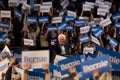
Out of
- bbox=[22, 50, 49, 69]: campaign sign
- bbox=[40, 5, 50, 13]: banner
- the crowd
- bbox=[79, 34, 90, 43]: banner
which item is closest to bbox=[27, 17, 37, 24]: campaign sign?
the crowd

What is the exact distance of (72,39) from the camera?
1486cm

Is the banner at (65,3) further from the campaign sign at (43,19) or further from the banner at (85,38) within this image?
the banner at (85,38)

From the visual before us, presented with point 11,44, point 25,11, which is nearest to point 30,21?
point 25,11

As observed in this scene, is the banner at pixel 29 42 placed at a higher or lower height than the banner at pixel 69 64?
lower

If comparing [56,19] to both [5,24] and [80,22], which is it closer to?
[80,22]

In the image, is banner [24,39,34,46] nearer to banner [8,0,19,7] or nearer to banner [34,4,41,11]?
banner [8,0,19,7]

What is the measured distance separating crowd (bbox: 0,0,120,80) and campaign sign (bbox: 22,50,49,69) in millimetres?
6255

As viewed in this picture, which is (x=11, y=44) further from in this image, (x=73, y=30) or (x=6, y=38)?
(x=73, y=30)

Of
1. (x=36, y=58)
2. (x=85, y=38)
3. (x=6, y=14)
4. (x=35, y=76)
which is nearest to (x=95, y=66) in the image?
(x=35, y=76)

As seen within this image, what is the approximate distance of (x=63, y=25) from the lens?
15203mm

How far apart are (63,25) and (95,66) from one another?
30.9ft

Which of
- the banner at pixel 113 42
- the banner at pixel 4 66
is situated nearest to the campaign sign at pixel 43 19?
the banner at pixel 113 42

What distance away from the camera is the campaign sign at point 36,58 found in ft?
22.6

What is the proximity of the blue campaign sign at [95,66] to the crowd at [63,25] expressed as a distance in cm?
752
